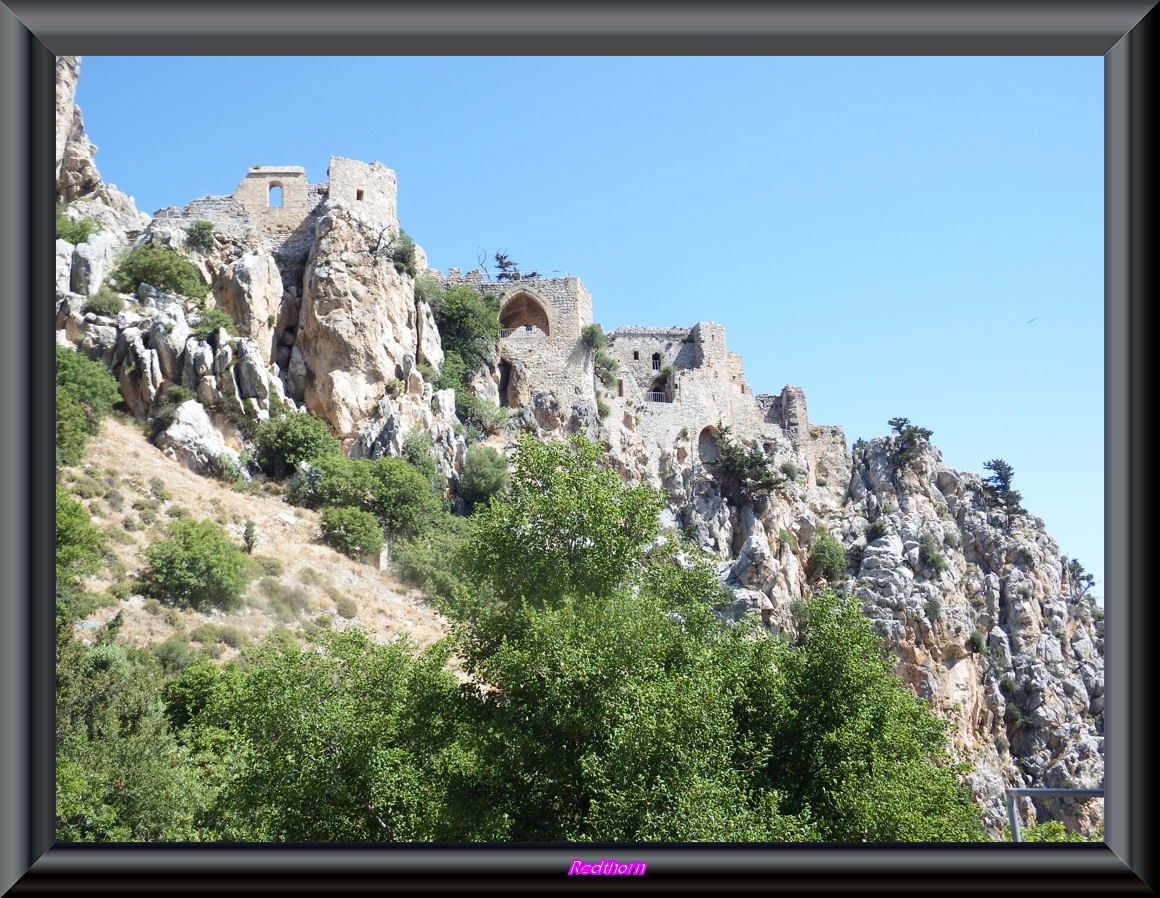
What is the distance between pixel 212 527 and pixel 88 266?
806 centimetres

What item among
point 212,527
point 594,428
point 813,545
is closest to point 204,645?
point 212,527

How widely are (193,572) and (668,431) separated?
17201 millimetres

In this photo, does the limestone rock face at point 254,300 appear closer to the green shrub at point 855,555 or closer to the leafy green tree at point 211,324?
the leafy green tree at point 211,324

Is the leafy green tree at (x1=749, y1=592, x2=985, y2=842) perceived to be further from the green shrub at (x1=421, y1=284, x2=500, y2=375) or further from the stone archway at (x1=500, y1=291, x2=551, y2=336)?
the stone archway at (x1=500, y1=291, x2=551, y2=336)

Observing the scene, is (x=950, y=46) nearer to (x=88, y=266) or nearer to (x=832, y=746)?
(x=832, y=746)

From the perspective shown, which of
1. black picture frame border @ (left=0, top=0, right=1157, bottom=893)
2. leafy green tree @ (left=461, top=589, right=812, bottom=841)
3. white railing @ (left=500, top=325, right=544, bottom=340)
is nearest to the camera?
black picture frame border @ (left=0, top=0, right=1157, bottom=893)

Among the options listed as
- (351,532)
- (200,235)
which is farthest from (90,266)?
(351,532)

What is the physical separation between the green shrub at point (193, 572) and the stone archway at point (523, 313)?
15080 mm

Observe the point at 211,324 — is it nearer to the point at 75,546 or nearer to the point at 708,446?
the point at 75,546

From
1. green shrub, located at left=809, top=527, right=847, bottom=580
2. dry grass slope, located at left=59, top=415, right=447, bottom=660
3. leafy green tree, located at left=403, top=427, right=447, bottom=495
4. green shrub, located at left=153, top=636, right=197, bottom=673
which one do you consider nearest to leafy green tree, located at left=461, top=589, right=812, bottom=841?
green shrub, located at left=153, top=636, right=197, bottom=673

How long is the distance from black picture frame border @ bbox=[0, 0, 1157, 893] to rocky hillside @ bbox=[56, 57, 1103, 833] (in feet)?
61.2

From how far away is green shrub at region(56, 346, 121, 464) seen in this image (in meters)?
19.9

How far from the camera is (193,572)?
18078mm

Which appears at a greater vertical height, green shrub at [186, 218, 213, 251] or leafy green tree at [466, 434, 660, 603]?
green shrub at [186, 218, 213, 251]
